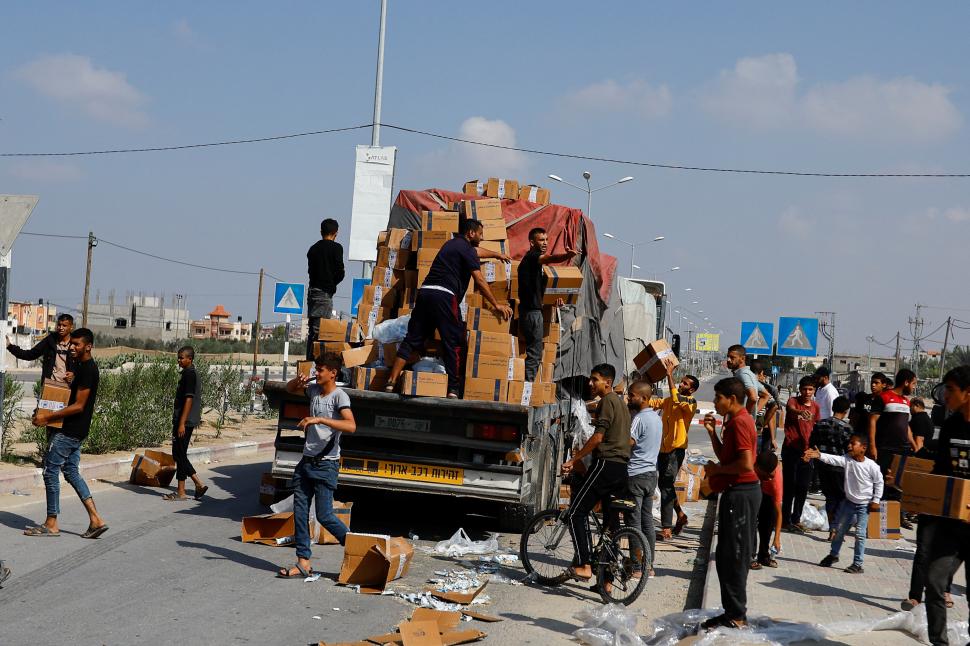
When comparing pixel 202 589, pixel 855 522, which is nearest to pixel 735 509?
pixel 855 522

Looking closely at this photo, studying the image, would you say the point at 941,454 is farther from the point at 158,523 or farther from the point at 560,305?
the point at 158,523

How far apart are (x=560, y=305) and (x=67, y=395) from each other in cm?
496

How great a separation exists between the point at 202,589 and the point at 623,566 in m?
3.13

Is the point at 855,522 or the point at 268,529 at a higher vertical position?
the point at 855,522

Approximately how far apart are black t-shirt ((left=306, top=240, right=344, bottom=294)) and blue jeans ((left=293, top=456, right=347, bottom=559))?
471cm

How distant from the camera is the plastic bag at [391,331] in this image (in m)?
10.3

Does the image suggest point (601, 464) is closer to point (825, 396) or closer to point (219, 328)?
Result: point (825, 396)

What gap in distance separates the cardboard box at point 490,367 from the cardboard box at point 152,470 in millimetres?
4823

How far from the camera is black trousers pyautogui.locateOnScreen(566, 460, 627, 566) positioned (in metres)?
8.23

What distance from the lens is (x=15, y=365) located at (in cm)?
5922

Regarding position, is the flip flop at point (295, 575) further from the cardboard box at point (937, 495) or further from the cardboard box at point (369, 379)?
the cardboard box at point (937, 495)

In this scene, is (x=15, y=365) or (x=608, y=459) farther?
(x=15, y=365)

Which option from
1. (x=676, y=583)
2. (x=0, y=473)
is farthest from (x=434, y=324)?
(x=0, y=473)

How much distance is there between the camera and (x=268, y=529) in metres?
9.28
